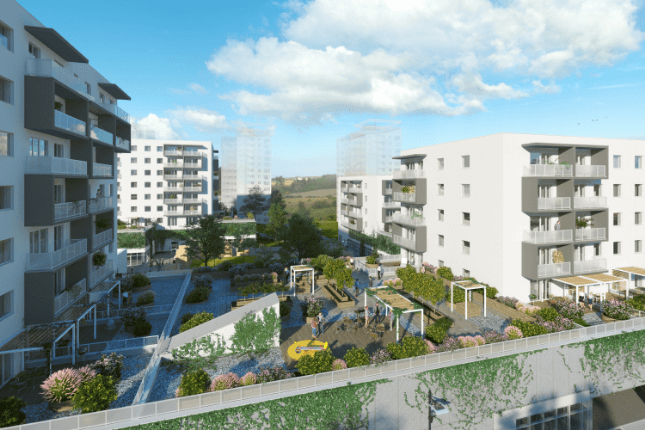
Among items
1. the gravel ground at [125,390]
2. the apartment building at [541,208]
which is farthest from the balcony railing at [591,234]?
the gravel ground at [125,390]

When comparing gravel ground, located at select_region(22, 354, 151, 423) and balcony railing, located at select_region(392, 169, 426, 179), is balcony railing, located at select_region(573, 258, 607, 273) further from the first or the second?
gravel ground, located at select_region(22, 354, 151, 423)

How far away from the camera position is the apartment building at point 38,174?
14.9 metres

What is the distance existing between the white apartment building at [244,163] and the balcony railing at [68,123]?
89.2m

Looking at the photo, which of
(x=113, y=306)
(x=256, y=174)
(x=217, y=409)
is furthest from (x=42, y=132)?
(x=256, y=174)

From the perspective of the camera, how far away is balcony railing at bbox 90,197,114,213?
75.2 ft

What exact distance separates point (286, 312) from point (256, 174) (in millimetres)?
97386

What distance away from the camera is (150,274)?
32188mm

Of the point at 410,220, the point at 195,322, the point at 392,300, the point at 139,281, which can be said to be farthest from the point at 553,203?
the point at 139,281

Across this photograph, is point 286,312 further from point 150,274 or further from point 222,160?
point 222,160

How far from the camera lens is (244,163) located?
11594cm

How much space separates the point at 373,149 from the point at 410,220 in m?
88.0

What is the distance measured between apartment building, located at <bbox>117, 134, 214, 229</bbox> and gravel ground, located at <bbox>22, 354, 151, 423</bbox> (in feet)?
151

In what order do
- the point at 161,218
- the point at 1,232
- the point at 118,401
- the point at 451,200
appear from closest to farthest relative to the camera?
the point at 118,401
the point at 1,232
the point at 451,200
the point at 161,218

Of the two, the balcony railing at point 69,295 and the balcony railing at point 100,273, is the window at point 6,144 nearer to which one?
the balcony railing at point 69,295
